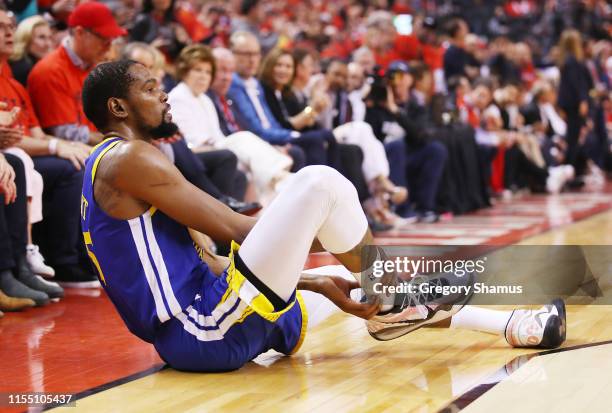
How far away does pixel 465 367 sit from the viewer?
316 centimetres

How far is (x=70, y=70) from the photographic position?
5.41 metres

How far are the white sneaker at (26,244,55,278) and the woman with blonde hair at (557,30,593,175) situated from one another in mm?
9298

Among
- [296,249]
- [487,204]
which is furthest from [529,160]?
[296,249]

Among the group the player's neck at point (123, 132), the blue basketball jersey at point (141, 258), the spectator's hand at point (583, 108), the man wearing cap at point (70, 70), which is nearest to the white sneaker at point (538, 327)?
the blue basketball jersey at point (141, 258)

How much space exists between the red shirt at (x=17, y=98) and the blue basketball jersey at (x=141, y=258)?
2042mm

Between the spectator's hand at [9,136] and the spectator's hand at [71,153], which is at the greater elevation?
the spectator's hand at [9,136]

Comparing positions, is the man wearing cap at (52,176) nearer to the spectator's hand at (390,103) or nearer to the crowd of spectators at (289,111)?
the crowd of spectators at (289,111)

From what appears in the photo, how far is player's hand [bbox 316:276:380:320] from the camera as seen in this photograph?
3102 mm

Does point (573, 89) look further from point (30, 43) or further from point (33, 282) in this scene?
point (33, 282)

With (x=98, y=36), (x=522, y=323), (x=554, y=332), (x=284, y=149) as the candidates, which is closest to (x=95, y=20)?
(x=98, y=36)

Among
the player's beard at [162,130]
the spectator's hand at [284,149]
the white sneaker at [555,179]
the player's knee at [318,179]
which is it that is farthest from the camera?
the white sneaker at [555,179]

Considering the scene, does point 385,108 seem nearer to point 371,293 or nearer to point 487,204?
point 487,204

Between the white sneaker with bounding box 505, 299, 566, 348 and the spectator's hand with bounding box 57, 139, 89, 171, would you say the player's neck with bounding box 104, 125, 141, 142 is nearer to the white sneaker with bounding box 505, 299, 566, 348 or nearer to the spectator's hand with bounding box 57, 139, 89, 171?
Answer: the white sneaker with bounding box 505, 299, 566, 348

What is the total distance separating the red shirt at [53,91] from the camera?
5.31m
